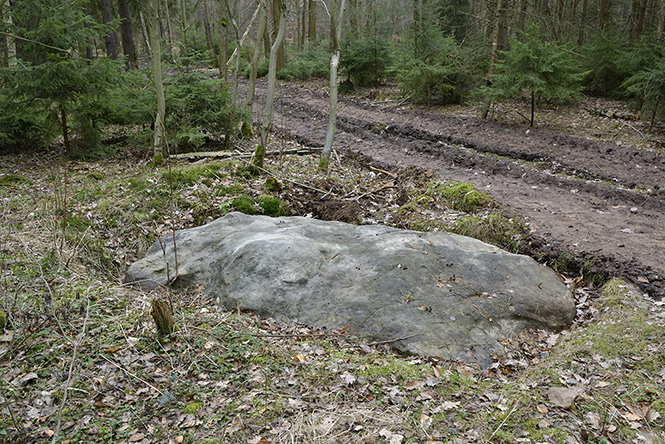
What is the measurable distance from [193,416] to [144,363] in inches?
31.8

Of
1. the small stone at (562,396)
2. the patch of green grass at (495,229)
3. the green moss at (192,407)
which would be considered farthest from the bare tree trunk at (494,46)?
the green moss at (192,407)

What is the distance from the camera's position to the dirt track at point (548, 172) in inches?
236

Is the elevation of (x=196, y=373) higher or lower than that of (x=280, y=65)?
lower

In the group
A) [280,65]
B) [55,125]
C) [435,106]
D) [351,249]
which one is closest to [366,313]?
[351,249]

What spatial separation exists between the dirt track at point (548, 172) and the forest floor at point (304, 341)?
6cm

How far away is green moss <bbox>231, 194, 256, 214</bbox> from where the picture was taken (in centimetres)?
742

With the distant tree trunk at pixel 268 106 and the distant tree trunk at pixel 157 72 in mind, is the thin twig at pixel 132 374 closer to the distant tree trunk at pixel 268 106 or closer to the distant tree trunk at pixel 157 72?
the distant tree trunk at pixel 157 72

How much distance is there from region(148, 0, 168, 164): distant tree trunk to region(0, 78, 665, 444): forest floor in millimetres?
639

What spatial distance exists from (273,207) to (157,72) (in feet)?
12.5

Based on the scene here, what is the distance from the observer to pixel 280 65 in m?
23.6

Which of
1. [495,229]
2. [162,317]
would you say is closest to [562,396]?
[495,229]

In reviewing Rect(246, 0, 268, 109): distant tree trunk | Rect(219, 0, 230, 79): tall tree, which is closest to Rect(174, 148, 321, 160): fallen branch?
Rect(246, 0, 268, 109): distant tree trunk

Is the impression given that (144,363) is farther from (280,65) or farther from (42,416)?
(280,65)

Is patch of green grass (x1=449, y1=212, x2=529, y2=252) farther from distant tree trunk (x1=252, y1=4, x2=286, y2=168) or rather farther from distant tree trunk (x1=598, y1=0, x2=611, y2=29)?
distant tree trunk (x1=598, y1=0, x2=611, y2=29)
